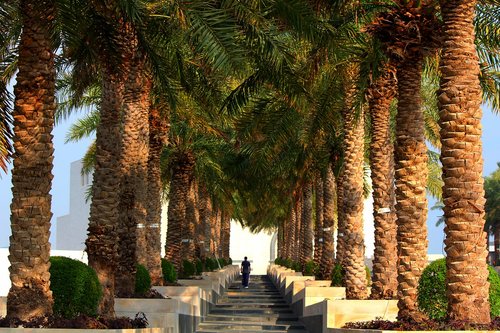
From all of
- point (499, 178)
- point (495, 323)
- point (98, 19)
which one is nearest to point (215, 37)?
point (98, 19)

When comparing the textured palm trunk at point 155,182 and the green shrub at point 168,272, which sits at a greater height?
the textured palm trunk at point 155,182

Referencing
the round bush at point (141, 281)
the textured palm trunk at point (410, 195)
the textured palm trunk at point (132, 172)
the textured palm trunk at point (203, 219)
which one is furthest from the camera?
the textured palm trunk at point (203, 219)

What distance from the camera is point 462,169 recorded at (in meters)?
12.5

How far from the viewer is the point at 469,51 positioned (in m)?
12.6

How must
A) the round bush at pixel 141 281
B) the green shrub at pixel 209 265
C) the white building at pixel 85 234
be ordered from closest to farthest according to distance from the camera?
the round bush at pixel 141 281
the green shrub at pixel 209 265
the white building at pixel 85 234

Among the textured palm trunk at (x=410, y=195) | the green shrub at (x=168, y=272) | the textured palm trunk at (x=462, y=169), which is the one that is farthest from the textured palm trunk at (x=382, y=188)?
the green shrub at (x=168, y=272)

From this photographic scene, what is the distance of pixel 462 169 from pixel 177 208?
19867mm

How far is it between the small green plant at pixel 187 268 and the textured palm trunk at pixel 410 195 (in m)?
18.9

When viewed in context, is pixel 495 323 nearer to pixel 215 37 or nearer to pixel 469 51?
pixel 469 51

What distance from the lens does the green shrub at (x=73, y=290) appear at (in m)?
13.8

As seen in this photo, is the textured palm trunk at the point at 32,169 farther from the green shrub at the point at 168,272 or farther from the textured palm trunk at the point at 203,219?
the textured palm trunk at the point at 203,219

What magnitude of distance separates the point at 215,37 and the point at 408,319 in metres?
5.31

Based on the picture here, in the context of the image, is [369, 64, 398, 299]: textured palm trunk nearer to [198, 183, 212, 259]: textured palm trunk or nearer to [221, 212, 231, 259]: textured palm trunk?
[198, 183, 212, 259]: textured palm trunk

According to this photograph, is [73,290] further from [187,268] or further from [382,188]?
[187,268]
